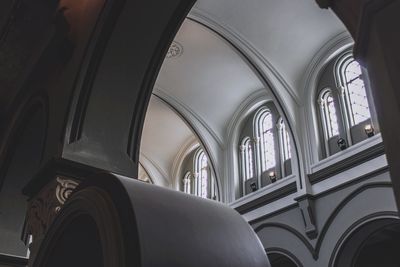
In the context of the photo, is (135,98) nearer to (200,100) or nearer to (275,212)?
(275,212)

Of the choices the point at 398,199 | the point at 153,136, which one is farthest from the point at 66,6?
the point at 153,136

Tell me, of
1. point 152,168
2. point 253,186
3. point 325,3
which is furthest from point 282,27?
point 325,3

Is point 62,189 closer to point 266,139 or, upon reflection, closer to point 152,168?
point 266,139

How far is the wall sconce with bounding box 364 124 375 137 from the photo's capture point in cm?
877

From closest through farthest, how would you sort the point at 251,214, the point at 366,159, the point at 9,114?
the point at 9,114
the point at 366,159
the point at 251,214

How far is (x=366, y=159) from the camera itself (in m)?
8.65

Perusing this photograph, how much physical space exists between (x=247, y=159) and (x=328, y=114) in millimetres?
2863

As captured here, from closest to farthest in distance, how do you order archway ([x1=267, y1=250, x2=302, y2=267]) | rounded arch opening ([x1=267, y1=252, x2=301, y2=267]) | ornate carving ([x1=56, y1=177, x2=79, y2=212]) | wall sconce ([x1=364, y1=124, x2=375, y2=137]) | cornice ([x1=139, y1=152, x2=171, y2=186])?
1. ornate carving ([x1=56, y1=177, x2=79, y2=212])
2. wall sconce ([x1=364, y1=124, x2=375, y2=137])
3. archway ([x1=267, y1=250, x2=302, y2=267])
4. rounded arch opening ([x1=267, y1=252, x2=301, y2=267])
5. cornice ([x1=139, y1=152, x2=171, y2=186])

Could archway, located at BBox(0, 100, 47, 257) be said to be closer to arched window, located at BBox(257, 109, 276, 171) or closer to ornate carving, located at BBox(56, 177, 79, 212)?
ornate carving, located at BBox(56, 177, 79, 212)

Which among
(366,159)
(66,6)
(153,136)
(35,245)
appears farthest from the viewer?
(153,136)

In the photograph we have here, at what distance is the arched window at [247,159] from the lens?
12075 mm

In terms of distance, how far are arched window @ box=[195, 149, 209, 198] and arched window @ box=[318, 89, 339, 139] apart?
487 cm

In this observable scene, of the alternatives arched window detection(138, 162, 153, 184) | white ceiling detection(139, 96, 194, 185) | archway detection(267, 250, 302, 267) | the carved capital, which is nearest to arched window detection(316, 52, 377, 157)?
archway detection(267, 250, 302, 267)

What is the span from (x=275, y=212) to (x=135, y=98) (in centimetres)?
687
